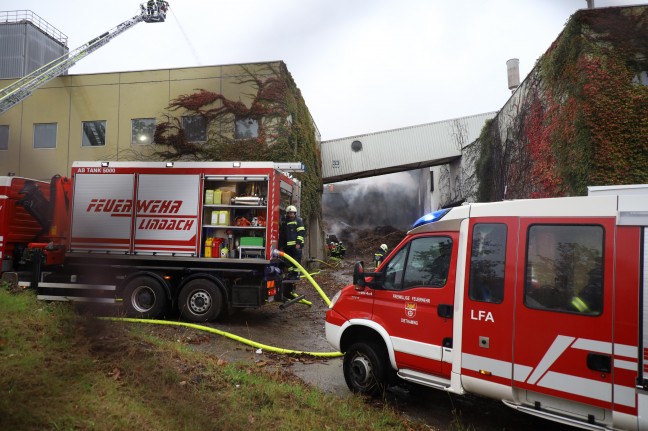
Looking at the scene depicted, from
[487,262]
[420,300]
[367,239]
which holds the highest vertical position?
[487,262]

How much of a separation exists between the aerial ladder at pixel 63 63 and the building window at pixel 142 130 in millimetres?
3088

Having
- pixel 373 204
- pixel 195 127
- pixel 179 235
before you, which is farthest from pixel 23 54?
pixel 373 204

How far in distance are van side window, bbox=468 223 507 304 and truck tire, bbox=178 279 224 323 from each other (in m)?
5.24

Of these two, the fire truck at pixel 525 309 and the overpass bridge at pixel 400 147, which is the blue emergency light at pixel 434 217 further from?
the overpass bridge at pixel 400 147

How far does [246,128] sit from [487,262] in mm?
14623

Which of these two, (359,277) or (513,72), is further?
(513,72)

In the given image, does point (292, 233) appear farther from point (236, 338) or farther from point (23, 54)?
point (23, 54)

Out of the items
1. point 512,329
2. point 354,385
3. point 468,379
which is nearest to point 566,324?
point 512,329

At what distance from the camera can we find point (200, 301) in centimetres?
796

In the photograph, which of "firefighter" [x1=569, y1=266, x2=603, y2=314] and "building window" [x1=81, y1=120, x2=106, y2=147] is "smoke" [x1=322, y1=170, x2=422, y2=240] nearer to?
"building window" [x1=81, y1=120, x2=106, y2=147]

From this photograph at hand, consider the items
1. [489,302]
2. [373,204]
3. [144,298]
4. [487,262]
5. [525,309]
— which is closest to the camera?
[525,309]

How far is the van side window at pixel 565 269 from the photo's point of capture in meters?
3.32

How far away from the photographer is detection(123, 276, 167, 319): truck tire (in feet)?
26.2

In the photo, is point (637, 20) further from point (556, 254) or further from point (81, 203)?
point (81, 203)
